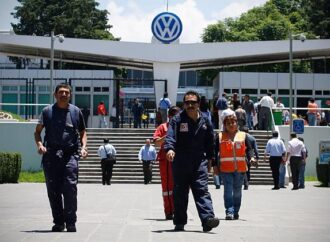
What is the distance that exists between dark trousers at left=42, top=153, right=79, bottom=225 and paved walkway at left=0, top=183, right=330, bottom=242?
0.29 meters

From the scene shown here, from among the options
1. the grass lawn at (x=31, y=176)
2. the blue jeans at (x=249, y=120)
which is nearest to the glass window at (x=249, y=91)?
the blue jeans at (x=249, y=120)

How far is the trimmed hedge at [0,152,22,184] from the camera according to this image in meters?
27.9

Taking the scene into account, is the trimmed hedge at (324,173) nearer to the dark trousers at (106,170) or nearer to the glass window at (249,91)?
the dark trousers at (106,170)

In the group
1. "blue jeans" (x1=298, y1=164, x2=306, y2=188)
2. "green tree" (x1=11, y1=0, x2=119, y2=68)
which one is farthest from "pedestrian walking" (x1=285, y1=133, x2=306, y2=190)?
"green tree" (x1=11, y1=0, x2=119, y2=68)

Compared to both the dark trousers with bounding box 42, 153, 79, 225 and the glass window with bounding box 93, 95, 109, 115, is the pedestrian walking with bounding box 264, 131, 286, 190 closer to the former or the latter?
the dark trousers with bounding box 42, 153, 79, 225

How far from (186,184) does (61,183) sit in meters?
1.61

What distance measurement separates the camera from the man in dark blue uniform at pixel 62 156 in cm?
1070

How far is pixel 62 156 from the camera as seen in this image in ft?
35.5

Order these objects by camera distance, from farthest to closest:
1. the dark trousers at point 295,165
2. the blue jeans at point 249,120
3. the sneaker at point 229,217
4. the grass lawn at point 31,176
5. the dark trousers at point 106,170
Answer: the blue jeans at point 249,120
the grass lawn at point 31,176
the dark trousers at point 106,170
the dark trousers at point 295,165
the sneaker at point 229,217

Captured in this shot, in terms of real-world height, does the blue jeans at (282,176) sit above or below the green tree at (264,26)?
below

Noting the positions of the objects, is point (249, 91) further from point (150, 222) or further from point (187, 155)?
point (187, 155)

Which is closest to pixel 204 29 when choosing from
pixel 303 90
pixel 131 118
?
pixel 303 90

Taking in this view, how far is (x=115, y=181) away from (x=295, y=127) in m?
7.47

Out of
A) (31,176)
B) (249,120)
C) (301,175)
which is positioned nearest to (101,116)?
(249,120)
